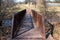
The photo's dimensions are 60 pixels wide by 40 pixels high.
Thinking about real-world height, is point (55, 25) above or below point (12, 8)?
below

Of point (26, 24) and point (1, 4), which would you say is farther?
point (1, 4)

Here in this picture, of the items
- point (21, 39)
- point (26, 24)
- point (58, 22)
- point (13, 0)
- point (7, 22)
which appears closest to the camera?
point (21, 39)

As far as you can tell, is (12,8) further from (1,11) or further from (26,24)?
(26,24)

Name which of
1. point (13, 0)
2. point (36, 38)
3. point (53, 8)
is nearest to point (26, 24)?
point (36, 38)

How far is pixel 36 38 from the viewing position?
1.51 m

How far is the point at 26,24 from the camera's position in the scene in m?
2.00

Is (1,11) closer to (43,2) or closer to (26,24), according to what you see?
(43,2)

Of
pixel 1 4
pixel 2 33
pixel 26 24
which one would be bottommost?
pixel 2 33

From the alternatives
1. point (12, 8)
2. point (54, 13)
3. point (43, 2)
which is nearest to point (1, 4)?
point (12, 8)

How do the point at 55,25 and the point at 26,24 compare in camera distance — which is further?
the point at 55,25

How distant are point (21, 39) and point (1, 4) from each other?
6.81 feet

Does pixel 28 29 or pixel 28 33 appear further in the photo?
pixel 28 29

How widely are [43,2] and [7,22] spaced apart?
1.25 meters

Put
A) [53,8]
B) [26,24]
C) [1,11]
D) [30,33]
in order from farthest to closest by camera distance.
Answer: [53,8] → [1,11] → [26,24] → [30,33]
